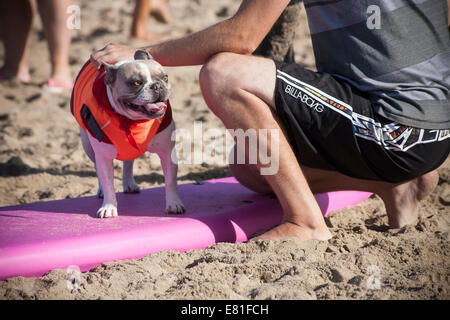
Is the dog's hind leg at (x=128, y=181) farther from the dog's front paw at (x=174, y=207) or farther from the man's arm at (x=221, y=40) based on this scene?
the man's arm at (x=221, y=40)

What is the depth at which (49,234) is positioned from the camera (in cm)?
221

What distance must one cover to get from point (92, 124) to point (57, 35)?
2.96 metres

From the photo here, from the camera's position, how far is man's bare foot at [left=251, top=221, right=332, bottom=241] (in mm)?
2211

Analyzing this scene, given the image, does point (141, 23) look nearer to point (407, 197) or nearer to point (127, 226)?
point (127, 226)

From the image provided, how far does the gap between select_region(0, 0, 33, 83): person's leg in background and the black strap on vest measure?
11.3ft

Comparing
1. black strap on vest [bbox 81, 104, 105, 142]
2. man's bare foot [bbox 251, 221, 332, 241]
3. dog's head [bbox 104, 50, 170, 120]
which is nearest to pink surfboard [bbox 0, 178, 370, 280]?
man's bare foot [bbox 251, 221, 332, 241]

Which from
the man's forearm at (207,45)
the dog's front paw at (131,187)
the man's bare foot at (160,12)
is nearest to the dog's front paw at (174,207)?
the dog's front paw at (131,187)

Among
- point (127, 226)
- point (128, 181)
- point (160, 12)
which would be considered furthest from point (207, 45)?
point (160, 12)

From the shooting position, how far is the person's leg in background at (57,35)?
4961 mm

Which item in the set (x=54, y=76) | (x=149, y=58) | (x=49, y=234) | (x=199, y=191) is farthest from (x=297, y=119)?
(x=54, y=76)

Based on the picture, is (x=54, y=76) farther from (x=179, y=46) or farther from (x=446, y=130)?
(x=446, y=130)

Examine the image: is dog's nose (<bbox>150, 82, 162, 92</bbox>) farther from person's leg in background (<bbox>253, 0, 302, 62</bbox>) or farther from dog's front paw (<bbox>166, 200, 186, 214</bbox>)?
person's leg in background (<bbox>253, 0, 302, 62</bbox>)

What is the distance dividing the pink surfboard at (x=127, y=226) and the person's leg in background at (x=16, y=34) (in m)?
3.34
